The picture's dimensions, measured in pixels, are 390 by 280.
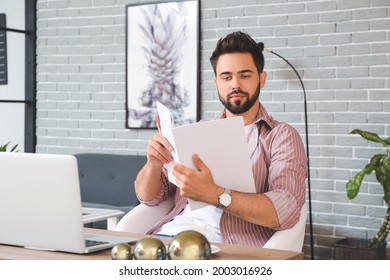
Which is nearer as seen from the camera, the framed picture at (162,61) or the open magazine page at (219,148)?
the open magazine page at (219,148)

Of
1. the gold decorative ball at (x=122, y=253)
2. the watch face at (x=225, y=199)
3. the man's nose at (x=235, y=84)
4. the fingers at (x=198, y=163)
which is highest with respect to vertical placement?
the man's nose at (x=235, y=84)

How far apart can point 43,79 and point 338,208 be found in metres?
2.54

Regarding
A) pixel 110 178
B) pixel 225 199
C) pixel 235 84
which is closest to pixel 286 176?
pixel 225 199

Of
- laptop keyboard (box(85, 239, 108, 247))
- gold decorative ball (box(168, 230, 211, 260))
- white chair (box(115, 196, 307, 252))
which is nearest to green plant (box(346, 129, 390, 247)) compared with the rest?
white chair (box(115, 196, 307, 252))

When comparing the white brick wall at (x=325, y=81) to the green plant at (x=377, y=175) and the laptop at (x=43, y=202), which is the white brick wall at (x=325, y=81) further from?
the laptop at (x=43, y=202)

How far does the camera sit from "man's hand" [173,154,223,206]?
6.67 feet

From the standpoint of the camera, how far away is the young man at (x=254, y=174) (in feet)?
7.20

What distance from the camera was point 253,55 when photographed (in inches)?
97.0

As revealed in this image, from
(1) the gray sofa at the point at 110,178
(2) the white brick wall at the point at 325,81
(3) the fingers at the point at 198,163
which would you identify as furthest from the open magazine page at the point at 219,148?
(1) the gray sofa at the point at 110,178

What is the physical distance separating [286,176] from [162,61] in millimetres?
2455

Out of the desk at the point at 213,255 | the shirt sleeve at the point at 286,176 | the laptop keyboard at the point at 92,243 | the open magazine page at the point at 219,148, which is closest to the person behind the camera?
the desk at the point at 213,255

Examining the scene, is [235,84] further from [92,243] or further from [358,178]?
[358,178]
